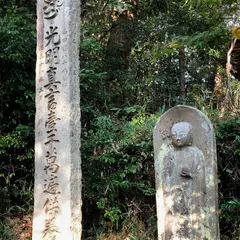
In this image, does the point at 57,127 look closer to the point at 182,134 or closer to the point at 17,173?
the point at 182,134

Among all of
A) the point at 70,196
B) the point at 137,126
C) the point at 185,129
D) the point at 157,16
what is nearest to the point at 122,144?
the point at 137,126

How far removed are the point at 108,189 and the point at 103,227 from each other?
0.54 meters

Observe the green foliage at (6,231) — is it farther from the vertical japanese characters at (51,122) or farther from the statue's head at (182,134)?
the statue's head at (182,134)

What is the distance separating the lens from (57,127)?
11.0 feet

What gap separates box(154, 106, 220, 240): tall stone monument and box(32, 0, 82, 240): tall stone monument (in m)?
1.00

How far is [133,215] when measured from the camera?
473 centimetres

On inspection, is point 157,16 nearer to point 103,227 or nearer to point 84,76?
point 84,76

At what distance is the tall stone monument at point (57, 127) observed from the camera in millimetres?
3250

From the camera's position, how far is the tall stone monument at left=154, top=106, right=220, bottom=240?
11.4 feet

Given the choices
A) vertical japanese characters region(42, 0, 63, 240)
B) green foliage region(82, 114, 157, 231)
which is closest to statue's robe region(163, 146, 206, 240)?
green foliage region(82, 114, 157, 231)

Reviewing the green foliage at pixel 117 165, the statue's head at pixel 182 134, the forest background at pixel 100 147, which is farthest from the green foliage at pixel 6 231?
the statue's head at pixel 182 134

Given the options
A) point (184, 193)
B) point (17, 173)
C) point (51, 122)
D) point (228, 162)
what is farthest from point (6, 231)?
point (228, 162)

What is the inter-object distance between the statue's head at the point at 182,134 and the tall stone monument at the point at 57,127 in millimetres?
1062

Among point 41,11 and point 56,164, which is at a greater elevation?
point 41,11
